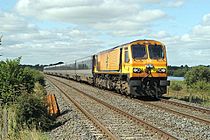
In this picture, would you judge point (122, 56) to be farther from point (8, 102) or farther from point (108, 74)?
point (8, 102)

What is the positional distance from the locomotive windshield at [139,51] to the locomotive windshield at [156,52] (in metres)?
0.34

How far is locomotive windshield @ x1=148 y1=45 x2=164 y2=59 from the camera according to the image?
2116cm

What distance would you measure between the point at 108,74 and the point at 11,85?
9.87 m

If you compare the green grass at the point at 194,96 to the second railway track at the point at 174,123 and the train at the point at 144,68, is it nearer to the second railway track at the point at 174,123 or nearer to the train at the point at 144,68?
the train at the point at 144,68

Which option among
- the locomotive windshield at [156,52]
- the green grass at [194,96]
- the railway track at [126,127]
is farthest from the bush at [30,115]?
the green grass at [194,96]

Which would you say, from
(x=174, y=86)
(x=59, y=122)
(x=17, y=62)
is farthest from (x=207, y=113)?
(x=174, y=86)

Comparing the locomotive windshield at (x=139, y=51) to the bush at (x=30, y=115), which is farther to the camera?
the locomotive windshield at (x=139, y=51)

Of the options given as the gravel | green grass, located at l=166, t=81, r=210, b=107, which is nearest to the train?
green grass, located at l=166, t=81, r=210, b=107

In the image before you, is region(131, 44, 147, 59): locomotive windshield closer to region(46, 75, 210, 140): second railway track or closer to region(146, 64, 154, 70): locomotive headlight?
region(146, 64, 154, 70): locomotive headlight

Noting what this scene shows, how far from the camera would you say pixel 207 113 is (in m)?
15.2

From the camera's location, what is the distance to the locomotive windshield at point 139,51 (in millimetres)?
20922

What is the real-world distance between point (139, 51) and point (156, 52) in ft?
3.27

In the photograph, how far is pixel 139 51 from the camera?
21156mm

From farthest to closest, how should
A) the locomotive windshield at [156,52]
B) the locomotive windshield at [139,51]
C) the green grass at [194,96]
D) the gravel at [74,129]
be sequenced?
the green grass at [194,96], the locomotive windshield at [156,52], the locomotive windshield at [139,51], the gravel at [74,129]
